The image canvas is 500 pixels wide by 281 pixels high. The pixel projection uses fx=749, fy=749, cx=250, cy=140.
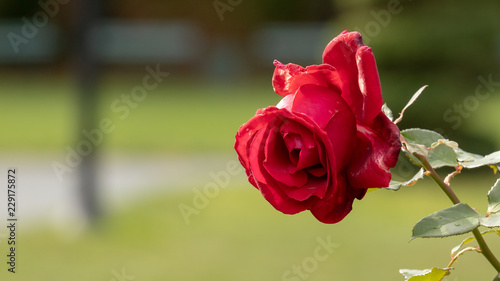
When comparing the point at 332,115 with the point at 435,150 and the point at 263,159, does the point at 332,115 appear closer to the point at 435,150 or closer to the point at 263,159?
the point at 263,159

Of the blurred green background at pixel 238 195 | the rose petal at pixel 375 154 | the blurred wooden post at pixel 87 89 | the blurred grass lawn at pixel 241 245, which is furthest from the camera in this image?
the blurred wooden post at pixel 87 89

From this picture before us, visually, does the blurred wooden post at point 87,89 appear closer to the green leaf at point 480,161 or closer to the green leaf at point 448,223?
the green leaf at point 480,161

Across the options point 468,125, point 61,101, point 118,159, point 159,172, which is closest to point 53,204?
point 159,172

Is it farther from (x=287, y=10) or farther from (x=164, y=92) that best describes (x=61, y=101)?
(x=287, y=10)

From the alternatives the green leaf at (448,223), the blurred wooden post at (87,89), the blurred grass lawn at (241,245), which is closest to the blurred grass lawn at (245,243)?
the blurred grass lawn at (241,245)

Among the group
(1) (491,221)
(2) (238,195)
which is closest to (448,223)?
(1) (491,221)
